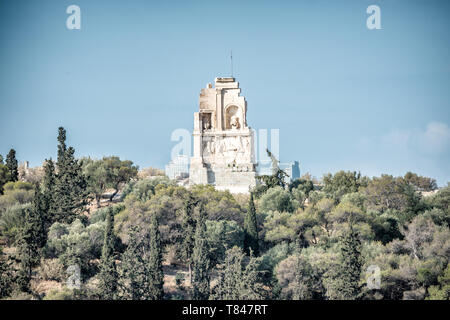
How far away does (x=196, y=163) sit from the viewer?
210 ft

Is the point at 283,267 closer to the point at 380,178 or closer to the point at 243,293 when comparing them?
the point at 243,293

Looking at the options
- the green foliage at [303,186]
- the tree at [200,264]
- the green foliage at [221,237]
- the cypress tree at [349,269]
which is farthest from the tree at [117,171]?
the cypress tree at [349,269]

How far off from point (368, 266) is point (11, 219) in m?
20.3

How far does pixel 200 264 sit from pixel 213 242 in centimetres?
284

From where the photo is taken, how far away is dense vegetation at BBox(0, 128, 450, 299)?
157ft

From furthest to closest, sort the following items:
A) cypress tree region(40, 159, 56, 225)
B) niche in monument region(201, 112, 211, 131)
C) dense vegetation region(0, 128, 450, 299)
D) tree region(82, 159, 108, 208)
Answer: niche in monument region(201, 112, 211, 131) → tree region(82, 159, 108, 208) → cypress tree region(40, 159, 56, 225) → dense vegetation region(0, 128, 450, 299)

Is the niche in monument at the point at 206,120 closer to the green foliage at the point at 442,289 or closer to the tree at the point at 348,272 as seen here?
the tree at the point at 348,272

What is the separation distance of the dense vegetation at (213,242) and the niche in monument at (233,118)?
14.3ft

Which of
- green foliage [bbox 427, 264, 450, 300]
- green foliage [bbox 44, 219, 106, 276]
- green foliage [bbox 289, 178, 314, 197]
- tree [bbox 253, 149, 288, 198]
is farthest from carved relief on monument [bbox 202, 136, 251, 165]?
green foliage [bbox 427, 264, 450, 300]

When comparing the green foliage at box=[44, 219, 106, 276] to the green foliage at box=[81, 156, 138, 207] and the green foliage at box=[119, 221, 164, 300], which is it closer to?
the green foliage at box=[119, 221, 164, 300]

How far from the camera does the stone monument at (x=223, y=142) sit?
63.7 m

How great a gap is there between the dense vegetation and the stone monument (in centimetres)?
188

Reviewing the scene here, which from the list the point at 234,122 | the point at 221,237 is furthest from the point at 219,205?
the point at 234,122

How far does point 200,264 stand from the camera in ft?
160
